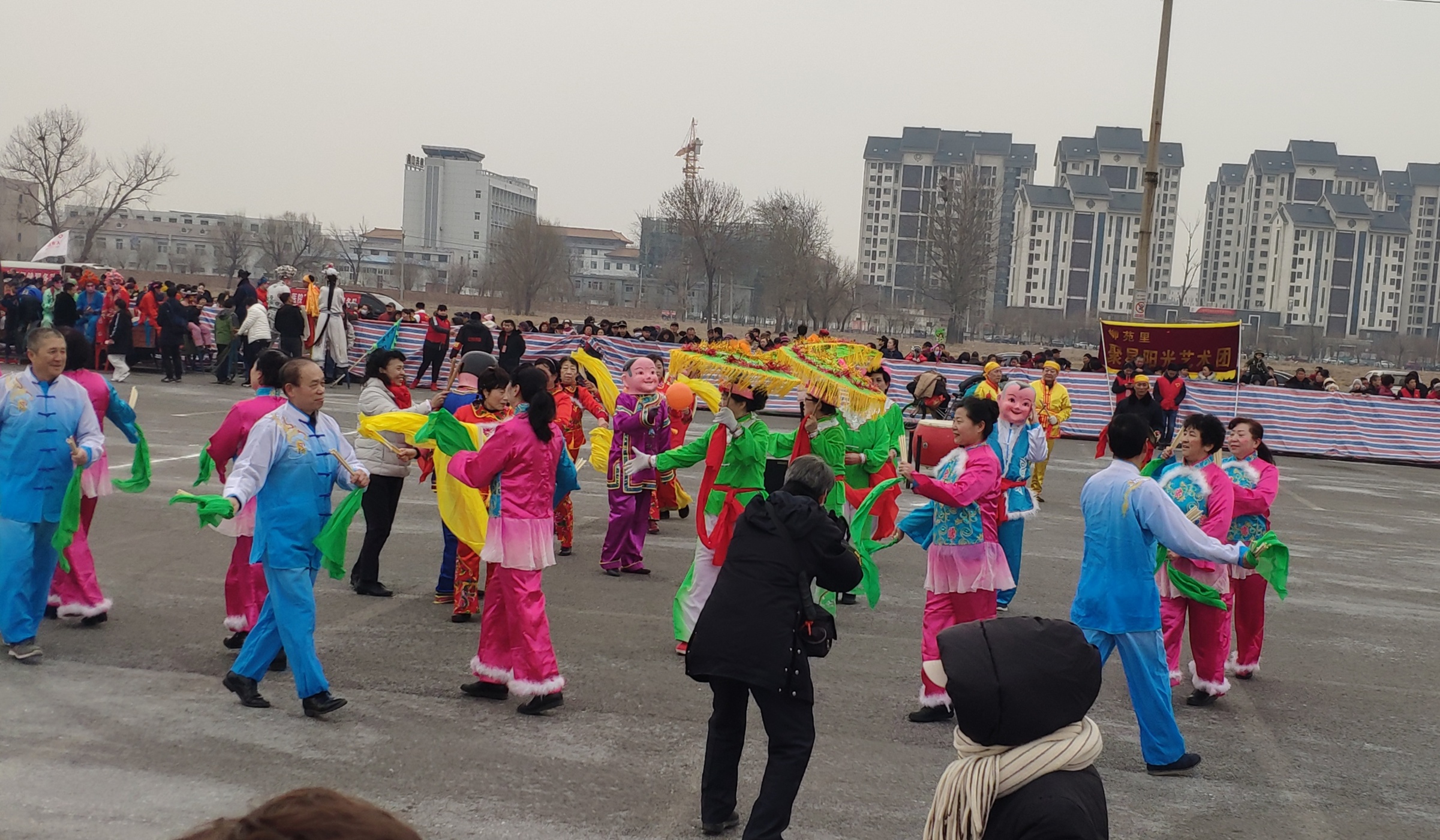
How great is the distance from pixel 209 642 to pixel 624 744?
2.99m

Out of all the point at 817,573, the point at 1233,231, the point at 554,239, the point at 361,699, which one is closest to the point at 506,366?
the point at 361,699

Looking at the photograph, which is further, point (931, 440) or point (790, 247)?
point (790, 247)

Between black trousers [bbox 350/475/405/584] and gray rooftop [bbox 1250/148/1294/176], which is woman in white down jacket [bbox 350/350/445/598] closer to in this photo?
black trousers [bbox 350/475/405/584]

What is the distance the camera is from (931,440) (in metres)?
8.66

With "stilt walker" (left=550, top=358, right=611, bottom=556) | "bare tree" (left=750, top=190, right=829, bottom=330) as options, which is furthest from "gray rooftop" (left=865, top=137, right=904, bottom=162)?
"stilt walker" (left=550, top=358, right=611, bottom=556)

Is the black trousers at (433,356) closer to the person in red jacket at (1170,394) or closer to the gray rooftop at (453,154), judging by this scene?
the person in red jacket at (1170,394)

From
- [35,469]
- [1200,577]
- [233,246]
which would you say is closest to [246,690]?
[35,469]

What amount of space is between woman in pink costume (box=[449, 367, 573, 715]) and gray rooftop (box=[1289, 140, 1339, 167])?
539 ft

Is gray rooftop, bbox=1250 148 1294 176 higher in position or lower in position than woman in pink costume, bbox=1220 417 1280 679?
higher

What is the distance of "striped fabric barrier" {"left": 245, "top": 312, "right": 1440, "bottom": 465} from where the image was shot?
24484 millimetres

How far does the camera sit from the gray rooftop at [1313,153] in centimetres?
15038

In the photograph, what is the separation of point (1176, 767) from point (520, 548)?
352 cm

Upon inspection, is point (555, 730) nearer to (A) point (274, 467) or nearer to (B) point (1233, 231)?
(A) point (274, 467)

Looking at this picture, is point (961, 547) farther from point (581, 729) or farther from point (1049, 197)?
point (1049, 197)
